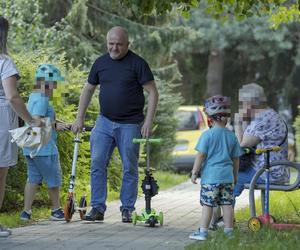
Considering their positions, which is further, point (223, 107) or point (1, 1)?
point (1, 1)

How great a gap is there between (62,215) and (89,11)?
1100 cm

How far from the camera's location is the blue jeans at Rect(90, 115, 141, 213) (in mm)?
9422

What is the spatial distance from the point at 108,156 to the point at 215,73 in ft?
97.0

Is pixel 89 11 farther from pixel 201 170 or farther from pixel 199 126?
pixel 201 170

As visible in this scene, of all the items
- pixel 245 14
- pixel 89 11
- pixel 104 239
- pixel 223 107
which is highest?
pixel 89 11

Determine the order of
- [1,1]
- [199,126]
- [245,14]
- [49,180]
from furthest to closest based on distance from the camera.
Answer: [199,126], [1,1], [245,14], [49,180]

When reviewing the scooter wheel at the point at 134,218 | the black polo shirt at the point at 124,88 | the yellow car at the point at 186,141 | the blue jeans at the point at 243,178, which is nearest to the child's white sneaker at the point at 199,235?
the blue jeans at the point at 243,178

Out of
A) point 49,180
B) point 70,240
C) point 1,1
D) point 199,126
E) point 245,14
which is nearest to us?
point 70,240

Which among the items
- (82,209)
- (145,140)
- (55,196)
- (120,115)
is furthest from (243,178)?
(55,196)

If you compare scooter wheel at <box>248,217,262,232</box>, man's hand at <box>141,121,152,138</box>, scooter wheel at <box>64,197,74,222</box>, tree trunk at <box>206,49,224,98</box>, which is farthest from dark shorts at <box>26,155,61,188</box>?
tree trunk at <box>206,49,224,98</box>

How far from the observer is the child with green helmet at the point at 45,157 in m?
9.30

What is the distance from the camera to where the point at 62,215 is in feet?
31.4

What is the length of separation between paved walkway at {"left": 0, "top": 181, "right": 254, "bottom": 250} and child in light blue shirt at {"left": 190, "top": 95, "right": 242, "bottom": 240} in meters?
0.39

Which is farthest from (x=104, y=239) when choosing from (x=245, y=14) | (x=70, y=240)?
(x=245, y=14)
